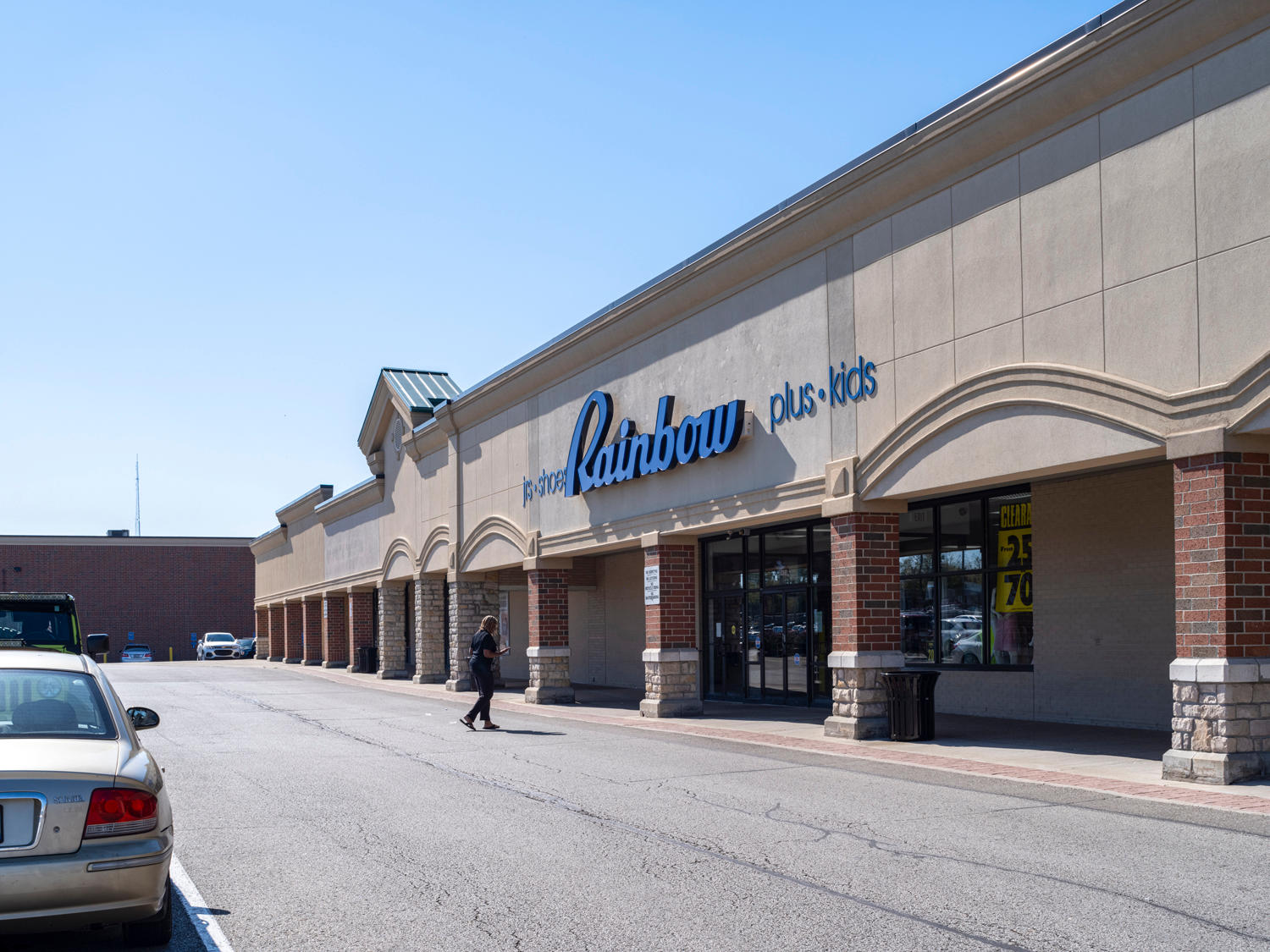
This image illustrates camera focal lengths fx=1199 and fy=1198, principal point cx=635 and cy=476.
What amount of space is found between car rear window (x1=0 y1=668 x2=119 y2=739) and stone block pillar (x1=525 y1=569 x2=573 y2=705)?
18.2 metres

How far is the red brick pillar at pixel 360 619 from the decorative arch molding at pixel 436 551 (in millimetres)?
10292

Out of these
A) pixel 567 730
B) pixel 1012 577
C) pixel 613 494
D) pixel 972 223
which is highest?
pixel 972 223

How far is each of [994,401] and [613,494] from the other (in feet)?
33.2

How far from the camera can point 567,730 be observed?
61.5 ft

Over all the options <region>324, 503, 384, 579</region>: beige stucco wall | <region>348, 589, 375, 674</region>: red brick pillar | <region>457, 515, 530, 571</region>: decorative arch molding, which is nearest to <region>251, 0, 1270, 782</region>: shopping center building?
<region>457, 515, 530, 571</region>: decorative arch molding

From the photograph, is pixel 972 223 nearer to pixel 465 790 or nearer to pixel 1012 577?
pixel 1012 577

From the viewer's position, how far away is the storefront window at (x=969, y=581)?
18.5 m

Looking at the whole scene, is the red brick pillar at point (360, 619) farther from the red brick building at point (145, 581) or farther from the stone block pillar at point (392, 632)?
the red brick building at point (145, 581)

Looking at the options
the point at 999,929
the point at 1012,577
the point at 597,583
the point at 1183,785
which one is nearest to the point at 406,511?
the point at 597,583

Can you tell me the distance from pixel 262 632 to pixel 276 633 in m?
5.97

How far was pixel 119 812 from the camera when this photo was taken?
5922 mm

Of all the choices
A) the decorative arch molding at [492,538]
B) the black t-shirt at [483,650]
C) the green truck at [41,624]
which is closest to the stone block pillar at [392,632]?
the decorative arch molding at [492,538]

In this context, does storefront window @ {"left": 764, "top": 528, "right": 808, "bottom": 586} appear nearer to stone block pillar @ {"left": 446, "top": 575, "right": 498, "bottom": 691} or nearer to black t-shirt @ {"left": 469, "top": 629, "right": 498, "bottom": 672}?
black t-shirt @ {"left": 469, "top": 629, "right": 498, "bottom": 672}

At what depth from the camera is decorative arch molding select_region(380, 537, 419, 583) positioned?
1378 inches
